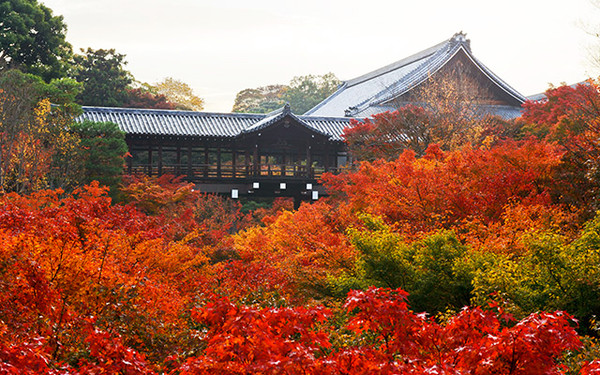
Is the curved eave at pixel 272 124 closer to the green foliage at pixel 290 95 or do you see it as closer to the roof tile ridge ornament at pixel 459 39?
the roof tile ridge ornament at pixel 459 39

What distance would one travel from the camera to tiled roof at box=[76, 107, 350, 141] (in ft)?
93.6

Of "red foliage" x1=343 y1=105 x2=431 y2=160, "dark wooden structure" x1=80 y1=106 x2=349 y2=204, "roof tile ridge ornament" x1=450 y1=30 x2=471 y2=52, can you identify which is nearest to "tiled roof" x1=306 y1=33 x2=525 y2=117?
"roof tile ridge ornament" x1=450 y1=30 x2=471 y2=52

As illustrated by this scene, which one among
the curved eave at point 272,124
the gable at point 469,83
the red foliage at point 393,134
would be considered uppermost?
the gable at point 469,83

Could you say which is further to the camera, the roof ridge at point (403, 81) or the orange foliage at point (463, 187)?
the roof ridge at point (403, 81)

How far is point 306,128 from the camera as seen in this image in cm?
2928

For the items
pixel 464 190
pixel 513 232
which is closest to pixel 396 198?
pixel 464 190

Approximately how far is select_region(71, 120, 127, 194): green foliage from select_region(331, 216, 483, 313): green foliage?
43.1ft

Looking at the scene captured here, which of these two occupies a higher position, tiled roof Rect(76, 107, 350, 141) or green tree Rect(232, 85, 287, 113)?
green tree Rect(232, 85, 287, 113)

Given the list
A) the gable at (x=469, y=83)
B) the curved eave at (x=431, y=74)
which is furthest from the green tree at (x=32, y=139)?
the curved eave at (x=431, y=74)

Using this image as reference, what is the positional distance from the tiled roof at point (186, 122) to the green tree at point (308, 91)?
3182 centimetres

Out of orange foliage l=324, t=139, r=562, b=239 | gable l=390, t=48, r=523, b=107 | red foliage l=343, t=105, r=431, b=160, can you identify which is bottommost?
orange foliage l=324, t=139, r=562, b=239

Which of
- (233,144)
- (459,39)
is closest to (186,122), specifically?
(233,144)

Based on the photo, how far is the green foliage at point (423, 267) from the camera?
10.1m

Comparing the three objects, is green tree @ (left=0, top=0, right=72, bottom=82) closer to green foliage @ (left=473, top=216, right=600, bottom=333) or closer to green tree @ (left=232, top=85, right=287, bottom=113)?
green foliage @ (left=473, top=216, right=600, bottom=333)
